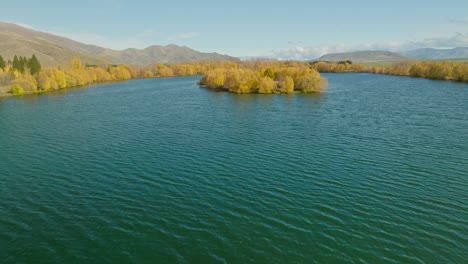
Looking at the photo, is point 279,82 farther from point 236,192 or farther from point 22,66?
point 22,66

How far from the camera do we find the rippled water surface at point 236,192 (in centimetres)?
2381

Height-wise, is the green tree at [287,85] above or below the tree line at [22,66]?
below

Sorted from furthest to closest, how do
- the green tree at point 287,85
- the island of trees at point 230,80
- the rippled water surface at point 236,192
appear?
the island of trees at point 230,80 → the green tree at point 287,85 → the rippled water surface at point 236,192

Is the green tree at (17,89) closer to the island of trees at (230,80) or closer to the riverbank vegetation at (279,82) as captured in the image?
the island of trees at (230,80)

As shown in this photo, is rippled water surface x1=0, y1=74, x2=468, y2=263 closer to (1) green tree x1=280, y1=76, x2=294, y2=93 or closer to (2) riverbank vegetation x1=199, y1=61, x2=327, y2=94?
(1) green tree x1=280, y1=76, x2=294, y2=93

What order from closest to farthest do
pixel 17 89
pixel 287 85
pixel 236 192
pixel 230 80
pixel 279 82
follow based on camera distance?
pixel 236 192
pixel 287 85
pixel 279 82
pixel 17 89
pixel 230 80

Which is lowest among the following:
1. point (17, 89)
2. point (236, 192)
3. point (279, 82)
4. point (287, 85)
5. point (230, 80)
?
point (236, 192)

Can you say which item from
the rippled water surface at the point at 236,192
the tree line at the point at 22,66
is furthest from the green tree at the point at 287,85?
the tree line at the point at 22,66

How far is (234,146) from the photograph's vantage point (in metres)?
50.5

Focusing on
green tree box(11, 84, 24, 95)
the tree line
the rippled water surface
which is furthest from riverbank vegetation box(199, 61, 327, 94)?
the tree line

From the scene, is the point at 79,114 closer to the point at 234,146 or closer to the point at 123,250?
the point at 234,146

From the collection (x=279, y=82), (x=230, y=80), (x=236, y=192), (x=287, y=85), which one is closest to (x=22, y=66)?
(x=230, y=80)

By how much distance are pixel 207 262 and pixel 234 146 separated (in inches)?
1153

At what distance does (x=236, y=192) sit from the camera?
3334cm
